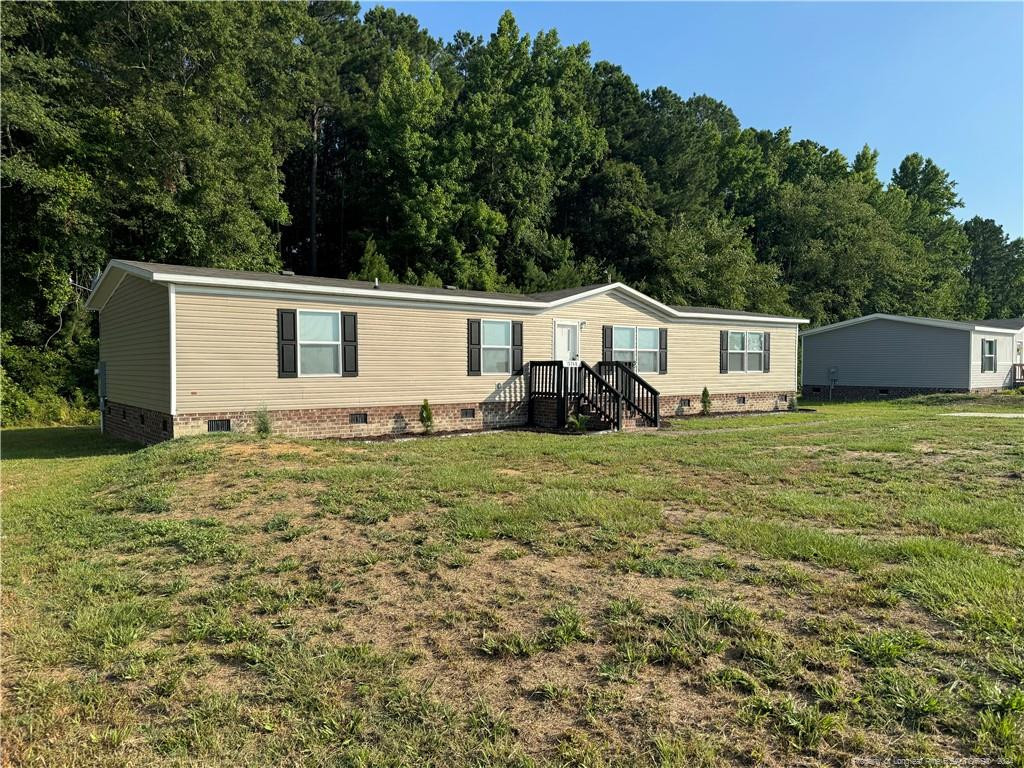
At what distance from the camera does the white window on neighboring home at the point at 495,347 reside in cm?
1379

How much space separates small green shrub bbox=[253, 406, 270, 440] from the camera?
36.0 feet

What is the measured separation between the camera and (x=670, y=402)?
669 inches

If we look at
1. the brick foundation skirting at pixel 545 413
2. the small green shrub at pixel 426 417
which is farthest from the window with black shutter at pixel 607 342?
the small green shrub at pixel 426 417

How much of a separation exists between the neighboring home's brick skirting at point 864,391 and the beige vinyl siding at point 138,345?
82.1 feet

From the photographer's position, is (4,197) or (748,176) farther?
A: (748,176)

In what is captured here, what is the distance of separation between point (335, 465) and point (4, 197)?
16299 mm

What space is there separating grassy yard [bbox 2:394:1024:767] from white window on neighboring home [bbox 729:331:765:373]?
11508 mm

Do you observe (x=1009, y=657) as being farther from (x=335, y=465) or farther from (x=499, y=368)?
(x=499, y=368)

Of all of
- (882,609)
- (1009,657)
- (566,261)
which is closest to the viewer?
(1009,657)

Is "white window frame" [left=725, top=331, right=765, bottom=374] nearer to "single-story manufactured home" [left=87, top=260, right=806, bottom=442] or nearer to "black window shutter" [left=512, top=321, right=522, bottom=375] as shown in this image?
"single-story manufactured home" [left=87, top=260, right=806, bottom=442]

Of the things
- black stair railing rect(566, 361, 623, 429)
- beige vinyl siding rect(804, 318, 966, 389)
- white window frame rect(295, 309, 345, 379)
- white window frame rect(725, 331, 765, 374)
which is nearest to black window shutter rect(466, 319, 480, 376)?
black stair railing rect(566, 361, 623, 429)

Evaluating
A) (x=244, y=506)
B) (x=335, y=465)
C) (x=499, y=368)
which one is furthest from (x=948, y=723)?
(x=499, y=368)

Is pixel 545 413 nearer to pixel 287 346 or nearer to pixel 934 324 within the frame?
pixel 287 346

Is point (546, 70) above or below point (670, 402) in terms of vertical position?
above
